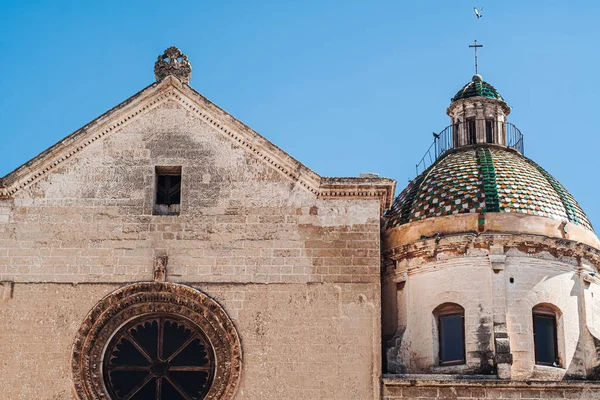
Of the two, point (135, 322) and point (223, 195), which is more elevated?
point (223, 195)

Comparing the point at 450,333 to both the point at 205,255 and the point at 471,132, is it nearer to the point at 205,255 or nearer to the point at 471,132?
the point at 205,255

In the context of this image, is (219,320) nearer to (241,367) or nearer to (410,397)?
(241,367)

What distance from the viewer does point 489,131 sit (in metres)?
32.4

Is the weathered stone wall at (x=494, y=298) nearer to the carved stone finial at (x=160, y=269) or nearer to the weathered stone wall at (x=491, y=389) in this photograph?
the weathered stone wall at (x=491, y=389)

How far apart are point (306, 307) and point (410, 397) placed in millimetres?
2782

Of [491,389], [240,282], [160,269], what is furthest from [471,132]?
[160,269]

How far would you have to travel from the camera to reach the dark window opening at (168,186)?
26.2 metres

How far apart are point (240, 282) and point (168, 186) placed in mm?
2889

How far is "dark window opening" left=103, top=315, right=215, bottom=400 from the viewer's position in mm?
24781

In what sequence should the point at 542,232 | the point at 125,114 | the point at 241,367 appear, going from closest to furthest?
the point at 241,367, the point at 125,114, the point at 542,232

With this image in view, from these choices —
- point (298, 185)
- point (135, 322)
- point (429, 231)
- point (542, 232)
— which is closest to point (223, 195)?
point (298, 185)

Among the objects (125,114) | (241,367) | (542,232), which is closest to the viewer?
(241,367)

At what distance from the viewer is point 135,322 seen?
2520cm

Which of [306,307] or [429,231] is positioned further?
[429,231]
